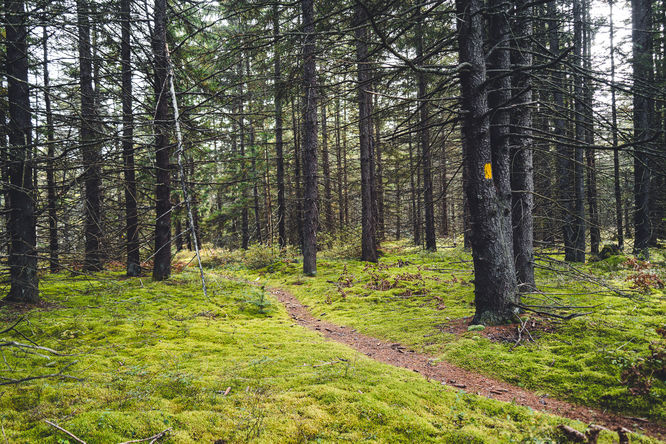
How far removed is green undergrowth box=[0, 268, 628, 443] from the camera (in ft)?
8.30

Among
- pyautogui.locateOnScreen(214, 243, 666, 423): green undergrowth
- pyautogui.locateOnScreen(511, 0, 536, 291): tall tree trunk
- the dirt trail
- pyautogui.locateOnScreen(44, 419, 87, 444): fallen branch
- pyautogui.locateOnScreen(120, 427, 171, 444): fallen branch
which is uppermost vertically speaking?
pyautogui.locateOnScreen(511, 0, 536, 291): tall tree trunk

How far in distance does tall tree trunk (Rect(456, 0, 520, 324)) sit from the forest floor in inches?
19.9

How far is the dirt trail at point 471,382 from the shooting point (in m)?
2.98

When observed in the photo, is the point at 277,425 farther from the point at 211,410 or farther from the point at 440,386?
the point at 440,386

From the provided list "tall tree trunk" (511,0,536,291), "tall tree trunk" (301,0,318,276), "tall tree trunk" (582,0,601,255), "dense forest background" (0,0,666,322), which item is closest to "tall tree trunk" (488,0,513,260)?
"dense forest background" (0,0,666,322)

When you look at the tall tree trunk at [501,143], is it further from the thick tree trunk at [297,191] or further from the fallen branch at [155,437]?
the thick tree trunk at [297,191]

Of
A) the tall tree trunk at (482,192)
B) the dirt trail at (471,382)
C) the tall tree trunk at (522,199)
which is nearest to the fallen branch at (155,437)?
the dirt trail at (471,382)

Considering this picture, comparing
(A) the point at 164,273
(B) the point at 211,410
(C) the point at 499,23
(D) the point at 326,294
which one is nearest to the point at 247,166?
(A) the point at 164,273

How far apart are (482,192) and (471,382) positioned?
2.88m

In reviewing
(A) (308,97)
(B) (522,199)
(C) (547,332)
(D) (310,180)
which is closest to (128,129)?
(A) (308,97)

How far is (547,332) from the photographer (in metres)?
4.73

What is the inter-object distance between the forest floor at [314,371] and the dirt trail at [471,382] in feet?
0.08

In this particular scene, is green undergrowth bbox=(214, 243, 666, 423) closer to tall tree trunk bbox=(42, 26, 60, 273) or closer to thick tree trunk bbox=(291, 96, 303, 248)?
tall tree trunk bbox=(42, 26, 60, 273)

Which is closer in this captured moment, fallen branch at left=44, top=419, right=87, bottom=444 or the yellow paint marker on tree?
fallen branch at left=44, top=419, right=87, bottom=444
